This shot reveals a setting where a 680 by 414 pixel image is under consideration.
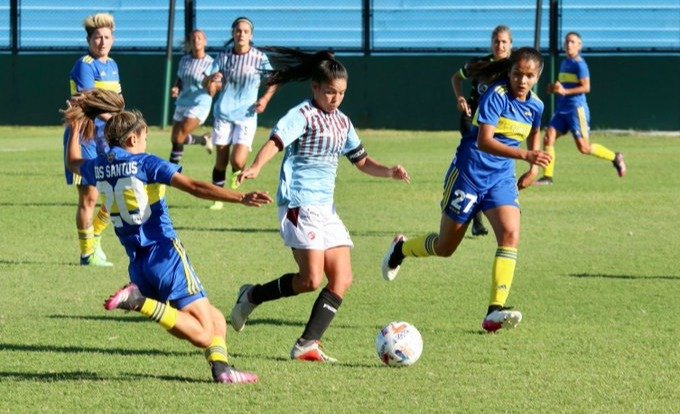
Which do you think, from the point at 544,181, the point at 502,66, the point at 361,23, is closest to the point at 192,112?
the point at 544,181

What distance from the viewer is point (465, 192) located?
9.02m

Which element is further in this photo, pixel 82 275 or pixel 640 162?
pixel 640 162

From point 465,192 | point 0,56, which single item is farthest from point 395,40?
point 465,192

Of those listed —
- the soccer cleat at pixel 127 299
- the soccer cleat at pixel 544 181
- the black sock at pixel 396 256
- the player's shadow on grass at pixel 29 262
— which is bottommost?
the soccer cleat at pixel 544 181

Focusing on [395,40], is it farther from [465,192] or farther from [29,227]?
[465,192]

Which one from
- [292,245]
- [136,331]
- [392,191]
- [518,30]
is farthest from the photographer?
[518,30]

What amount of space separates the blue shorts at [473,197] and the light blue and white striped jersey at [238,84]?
7.73 metres

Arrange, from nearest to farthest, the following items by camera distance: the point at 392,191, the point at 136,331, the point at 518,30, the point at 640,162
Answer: the point at 136,331 < the point at 392,191 < the point at 640,162 < the point at 518,30

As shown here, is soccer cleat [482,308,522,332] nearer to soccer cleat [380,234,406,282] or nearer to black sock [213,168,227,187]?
soccer cleat [380,234,406,282]

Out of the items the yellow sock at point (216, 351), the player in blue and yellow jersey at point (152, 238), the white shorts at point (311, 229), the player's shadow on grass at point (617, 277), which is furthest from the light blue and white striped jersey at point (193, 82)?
the yellow sock at point (216, 351)

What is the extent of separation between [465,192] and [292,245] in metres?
1.66

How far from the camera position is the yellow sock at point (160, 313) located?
6762 millimetres

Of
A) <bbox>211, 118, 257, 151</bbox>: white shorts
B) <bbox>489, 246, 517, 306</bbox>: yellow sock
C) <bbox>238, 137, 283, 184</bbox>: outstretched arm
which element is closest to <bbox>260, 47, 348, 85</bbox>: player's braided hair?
<bbox>238, 137, 283, 184</bbox>: outstretched arm

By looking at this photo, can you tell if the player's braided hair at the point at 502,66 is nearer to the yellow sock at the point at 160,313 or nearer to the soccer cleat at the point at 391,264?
the soccer cleat at the point at 391,264
